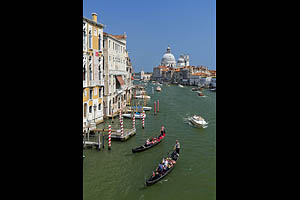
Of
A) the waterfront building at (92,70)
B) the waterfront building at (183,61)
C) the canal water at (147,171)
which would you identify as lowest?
the canal water at (147,171)

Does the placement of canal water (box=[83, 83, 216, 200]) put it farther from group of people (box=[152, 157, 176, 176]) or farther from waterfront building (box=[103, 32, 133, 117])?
waterfront building (box=[103, 32, 133, 117])

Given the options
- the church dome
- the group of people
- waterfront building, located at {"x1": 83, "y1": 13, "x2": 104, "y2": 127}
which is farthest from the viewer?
the church dome

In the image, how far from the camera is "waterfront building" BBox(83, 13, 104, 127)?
15.5 meters

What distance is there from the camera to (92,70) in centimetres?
1641

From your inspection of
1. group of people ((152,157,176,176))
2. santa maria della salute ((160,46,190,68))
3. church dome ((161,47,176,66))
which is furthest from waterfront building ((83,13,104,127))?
church dome ((161,47,176,66))

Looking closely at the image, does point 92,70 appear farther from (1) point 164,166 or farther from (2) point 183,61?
(2) point 183,61

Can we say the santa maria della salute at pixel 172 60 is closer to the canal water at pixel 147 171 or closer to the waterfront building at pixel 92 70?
the waterfront building at pixel 92 70

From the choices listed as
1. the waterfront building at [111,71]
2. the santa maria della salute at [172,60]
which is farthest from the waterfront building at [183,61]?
the waterfront building at [111,71]

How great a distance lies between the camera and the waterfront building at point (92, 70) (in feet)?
50.9

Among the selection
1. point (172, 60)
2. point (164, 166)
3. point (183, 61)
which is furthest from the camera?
point (172, 60)

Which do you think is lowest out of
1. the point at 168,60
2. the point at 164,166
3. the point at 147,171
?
the point at 147,171

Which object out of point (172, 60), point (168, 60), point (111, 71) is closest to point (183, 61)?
point (172, 60)
